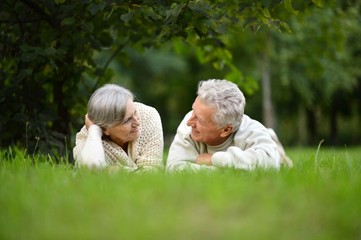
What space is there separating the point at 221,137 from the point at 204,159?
232 mm

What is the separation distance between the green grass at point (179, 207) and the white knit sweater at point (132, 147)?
90 centimetres

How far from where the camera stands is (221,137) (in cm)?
447

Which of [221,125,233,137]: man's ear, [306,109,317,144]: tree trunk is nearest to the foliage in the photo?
[221,125,233,137]: man's ear

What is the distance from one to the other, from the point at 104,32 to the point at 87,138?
2.05 m

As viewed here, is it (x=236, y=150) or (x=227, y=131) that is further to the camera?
(x=227, y=131)

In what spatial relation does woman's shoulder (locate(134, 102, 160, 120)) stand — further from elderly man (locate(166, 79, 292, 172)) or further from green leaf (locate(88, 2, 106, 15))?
green leaf (locate(88, 2, 106, 15))

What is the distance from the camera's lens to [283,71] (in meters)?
20.3

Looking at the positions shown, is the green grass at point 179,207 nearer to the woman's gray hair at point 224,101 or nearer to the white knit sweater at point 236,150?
the white knit sweater at point 236,150

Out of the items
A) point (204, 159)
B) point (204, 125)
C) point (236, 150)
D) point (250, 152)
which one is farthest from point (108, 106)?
point (250, 152)

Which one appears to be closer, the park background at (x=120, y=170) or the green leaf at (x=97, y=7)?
the park background at (x=120, y=170)

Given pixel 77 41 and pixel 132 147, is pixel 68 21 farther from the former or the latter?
pixel 132 147

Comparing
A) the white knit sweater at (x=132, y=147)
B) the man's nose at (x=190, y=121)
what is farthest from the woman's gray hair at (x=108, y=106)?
the man's nose at (x=190, y=121)

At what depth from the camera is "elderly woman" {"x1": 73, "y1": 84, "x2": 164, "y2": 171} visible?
4395 millimetres

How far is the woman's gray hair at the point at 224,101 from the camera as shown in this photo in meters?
4.26
